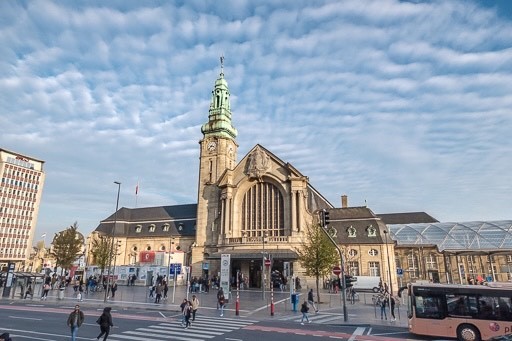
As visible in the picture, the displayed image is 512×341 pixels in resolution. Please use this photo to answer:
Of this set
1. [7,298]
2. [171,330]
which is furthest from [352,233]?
[7,298]

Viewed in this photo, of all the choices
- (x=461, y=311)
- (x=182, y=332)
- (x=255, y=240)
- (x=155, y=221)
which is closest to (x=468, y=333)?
(x=461, y=311)

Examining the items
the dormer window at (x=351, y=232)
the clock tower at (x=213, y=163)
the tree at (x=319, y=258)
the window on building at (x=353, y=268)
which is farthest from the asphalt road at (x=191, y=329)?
the clock tower at (x=213, y=163)

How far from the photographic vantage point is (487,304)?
15.2 meters

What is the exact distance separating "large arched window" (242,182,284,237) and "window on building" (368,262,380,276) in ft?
43.6

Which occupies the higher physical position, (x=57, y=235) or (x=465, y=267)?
(x=57, y=235)

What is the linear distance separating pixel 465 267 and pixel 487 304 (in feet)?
135

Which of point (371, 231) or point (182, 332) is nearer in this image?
point (182, 332)

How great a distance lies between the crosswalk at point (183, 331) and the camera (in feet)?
48.4

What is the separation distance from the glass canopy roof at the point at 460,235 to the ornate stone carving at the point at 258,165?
23808 millimetres

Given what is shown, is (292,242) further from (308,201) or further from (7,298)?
(7,298)

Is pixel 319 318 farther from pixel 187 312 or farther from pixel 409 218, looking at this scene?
pixel 409 218

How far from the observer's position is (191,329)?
17109mm

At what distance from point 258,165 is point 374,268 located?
72.9 ft

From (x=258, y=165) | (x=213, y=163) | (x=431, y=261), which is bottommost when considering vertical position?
(x=431, y=261)
